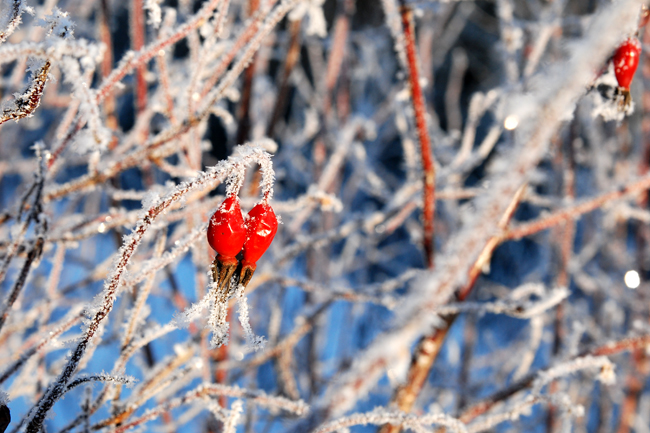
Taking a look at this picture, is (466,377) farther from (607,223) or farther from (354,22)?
(354,22)

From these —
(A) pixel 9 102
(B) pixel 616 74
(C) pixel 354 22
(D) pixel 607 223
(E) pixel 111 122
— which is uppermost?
(C) pixel 354 22

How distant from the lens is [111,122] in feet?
3.92

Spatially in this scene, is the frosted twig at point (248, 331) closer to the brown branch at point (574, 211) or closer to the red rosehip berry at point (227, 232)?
the red rosehip berry at point (227, 232)

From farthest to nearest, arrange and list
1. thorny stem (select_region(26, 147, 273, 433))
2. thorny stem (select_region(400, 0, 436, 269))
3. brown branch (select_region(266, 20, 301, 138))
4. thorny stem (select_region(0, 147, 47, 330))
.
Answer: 1. brown branch (select_region(266, 20, 301, 138))
2. thorny stem (select_region(400, 0, 436, 269))
3. thorny stem (select_region(0, 147, 47, 330))
4. thorny stem (select_region(26, 147, 273, 433))

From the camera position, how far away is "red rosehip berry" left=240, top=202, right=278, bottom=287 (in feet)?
1.58

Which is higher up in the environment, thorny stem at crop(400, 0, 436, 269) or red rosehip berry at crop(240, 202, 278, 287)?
thorny stem at crop(400, 0, 436, 269)

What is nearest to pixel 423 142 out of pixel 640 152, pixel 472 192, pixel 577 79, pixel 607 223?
pixel 472 192

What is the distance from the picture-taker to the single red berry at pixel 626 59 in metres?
0.57

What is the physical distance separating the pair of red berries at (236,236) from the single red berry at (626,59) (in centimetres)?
48

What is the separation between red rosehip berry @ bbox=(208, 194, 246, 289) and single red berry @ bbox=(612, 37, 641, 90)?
516 mm

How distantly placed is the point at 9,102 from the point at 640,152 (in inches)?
87.6

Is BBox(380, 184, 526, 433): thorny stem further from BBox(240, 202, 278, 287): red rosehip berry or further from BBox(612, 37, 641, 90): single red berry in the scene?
BBox(240, 202, 278, 287): red rosehip berry

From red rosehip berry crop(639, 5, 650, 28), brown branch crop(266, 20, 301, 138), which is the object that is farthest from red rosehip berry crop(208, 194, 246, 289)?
brown branch crop(266, 20, 301, 138)

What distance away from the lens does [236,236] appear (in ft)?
1.51
